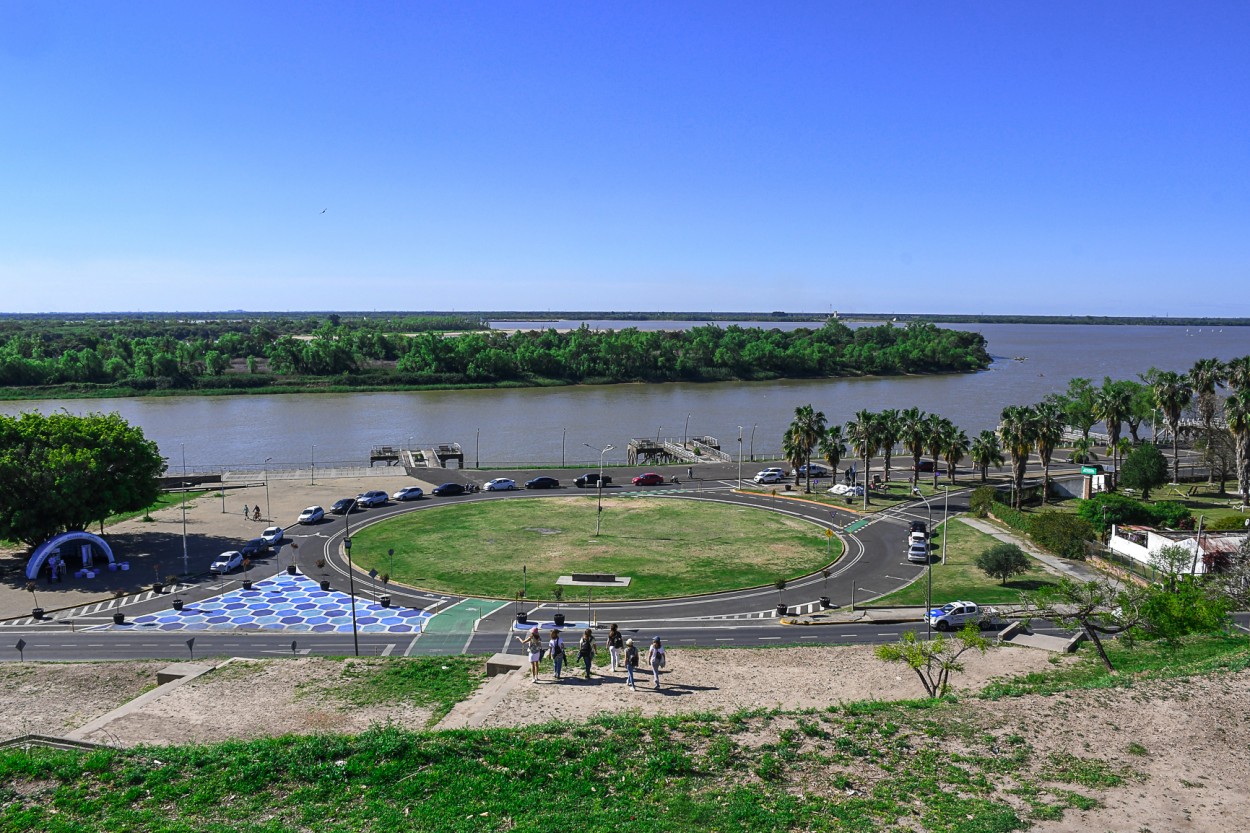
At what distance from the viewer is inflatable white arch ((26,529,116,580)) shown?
45.1 meters

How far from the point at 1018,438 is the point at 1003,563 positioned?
2092 centimetres

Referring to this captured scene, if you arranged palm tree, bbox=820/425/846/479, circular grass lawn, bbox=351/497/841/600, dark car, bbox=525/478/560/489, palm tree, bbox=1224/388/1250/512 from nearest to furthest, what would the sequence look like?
circular grass lawn, bbox=351/497/841/600
palm tree, bbox=1224/388/1250/512
palm tree, bbox=820/425/846/479
dark car, bbox=525/478/560/489

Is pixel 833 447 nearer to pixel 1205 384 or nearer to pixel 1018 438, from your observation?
pixel 1018 438

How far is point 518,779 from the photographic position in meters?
18.0

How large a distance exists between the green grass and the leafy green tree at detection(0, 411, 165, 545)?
43.8m

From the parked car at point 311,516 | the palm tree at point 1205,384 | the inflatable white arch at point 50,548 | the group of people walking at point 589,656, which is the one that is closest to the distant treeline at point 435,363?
the palm tree at point 1205,384

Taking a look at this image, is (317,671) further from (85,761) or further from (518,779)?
(518,779)

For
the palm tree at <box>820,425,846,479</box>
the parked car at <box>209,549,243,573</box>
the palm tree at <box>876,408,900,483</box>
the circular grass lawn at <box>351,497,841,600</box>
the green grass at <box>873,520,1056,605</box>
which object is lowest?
the green grass at <box>873,520,1056,605</box>

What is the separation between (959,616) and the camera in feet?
126

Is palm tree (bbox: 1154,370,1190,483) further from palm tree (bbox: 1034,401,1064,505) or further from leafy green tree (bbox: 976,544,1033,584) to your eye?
leafy green tree (bbox: 976,544,1033,584)

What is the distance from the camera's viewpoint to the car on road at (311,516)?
59000mm

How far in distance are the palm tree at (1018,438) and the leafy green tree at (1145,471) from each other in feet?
26.4

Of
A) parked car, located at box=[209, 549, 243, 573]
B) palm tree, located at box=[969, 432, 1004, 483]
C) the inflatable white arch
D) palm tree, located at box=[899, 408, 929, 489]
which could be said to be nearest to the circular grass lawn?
parked car, located at box=[209, 549, 243, 573]

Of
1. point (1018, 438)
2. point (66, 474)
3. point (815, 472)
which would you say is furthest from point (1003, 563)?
point (66, 474)
